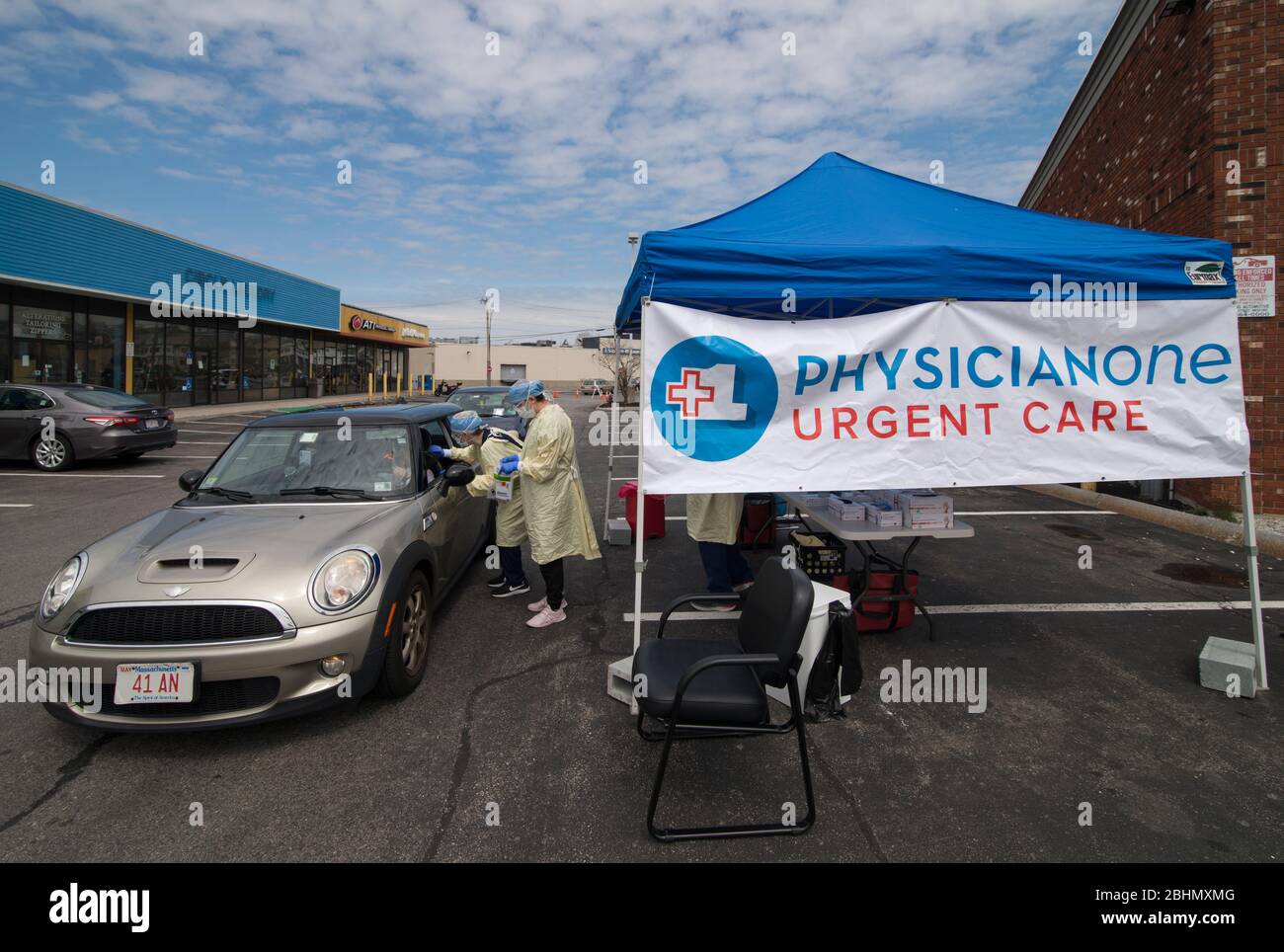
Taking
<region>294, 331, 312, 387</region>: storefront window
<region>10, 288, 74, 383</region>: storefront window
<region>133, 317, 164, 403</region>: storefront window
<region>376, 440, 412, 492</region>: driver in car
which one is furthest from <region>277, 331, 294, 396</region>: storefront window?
<region>376, 440, 412, 492</region>: driver in car

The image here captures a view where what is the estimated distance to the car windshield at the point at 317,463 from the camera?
425 cm

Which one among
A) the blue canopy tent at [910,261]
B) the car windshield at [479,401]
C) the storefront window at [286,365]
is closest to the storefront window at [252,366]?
the storefront window at [286,365]

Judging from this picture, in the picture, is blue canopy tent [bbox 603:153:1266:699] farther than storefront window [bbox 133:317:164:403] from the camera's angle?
No

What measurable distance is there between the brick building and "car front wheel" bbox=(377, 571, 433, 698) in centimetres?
895

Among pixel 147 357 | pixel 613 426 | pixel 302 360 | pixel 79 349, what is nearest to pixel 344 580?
pixel 613 426

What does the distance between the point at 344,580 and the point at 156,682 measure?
0.84 m

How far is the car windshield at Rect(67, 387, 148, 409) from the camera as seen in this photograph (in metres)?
11.7

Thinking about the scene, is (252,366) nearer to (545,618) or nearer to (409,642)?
(545,618)

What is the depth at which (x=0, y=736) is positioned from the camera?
3.25 m

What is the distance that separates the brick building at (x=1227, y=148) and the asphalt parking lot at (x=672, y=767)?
408 cm

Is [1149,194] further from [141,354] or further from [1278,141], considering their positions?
[141,354]

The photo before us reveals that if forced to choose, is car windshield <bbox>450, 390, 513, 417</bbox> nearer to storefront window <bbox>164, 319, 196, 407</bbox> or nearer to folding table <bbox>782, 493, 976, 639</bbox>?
folding table <bbox>782, 493, 976, 639</bbox>

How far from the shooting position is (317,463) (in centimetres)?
441

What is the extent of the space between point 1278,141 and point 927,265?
726 centimetres
